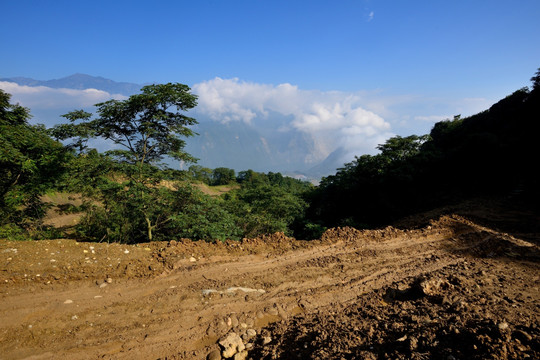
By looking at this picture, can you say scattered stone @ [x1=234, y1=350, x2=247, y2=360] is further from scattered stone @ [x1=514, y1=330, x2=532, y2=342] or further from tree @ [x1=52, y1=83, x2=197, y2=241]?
tree @ [x1=52, y1=83, x2=197, y2=241]

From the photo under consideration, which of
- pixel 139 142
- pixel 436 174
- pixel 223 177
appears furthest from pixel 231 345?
pixel 223 177

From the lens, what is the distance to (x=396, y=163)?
19.8 metres

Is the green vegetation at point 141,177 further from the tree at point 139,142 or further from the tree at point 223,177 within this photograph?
the tree at point 223,177

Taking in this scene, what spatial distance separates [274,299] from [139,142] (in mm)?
9630

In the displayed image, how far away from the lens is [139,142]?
11070 millimetres

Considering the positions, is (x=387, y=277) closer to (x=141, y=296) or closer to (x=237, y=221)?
(x=141, y=296)

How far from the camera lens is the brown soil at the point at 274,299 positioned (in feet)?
11.9

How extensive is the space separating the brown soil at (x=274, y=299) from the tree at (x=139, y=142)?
302 centimetres

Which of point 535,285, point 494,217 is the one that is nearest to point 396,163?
point 494,217

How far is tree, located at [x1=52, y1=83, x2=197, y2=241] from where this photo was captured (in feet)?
31.0

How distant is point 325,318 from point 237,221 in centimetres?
Answer: 1146

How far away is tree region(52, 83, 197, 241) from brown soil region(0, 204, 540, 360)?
302 centimetres

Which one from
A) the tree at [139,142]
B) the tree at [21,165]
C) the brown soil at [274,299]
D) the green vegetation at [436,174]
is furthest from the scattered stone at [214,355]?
the green vegetation at [436,174]

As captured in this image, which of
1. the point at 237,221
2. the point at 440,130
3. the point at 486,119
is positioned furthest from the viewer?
the point at 440,130
